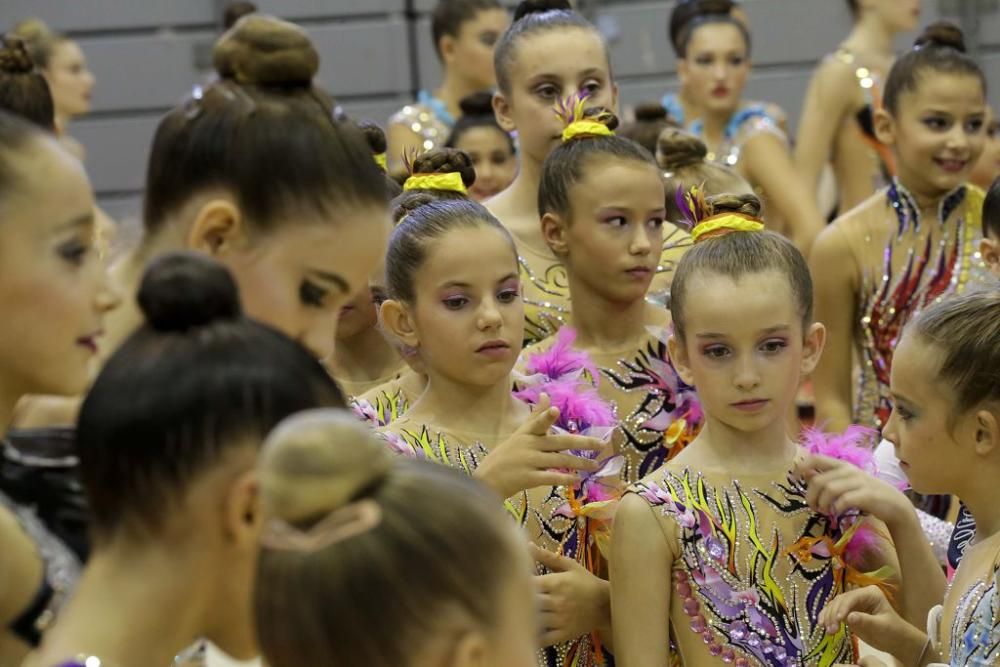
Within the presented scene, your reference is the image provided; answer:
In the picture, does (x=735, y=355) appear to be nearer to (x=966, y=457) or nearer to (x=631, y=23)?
(x=966, y=457)

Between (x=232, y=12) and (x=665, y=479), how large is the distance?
4.42 meters

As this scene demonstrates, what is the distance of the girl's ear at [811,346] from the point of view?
9.29ft

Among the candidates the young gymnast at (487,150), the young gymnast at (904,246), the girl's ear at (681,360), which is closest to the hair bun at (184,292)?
the girl's ear at (681,360)

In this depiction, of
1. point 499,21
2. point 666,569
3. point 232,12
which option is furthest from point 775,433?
point 232,12

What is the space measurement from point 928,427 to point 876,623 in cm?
32

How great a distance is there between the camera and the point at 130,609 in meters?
1.53

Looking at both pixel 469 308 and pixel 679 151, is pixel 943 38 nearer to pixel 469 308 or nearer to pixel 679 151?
pixel 679 151

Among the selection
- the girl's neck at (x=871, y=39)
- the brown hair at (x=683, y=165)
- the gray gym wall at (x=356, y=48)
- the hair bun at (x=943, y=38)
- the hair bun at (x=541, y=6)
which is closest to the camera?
the brown hair at (x=683, y=165)

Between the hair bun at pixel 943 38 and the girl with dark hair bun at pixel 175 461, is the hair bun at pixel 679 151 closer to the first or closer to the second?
the hair bun at pixel 943 38

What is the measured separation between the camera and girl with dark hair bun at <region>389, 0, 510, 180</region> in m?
6.02

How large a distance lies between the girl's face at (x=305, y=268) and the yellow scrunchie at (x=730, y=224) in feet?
3.81

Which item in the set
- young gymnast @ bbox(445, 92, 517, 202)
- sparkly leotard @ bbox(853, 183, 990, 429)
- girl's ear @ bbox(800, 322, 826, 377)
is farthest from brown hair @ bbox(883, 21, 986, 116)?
girl's ear @ bbox(800, 322, 826, 377)

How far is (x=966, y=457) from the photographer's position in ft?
8.25

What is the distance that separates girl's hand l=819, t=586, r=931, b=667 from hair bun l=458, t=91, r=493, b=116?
119 inches
